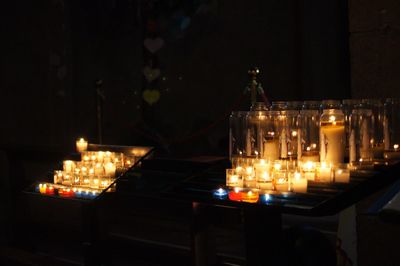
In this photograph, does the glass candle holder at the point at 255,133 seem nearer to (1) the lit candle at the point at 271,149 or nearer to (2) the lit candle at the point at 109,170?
(1) the lit candle at the point at 271,149

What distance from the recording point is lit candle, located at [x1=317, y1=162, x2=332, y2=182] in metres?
3.12

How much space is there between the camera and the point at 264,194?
9.73 feet

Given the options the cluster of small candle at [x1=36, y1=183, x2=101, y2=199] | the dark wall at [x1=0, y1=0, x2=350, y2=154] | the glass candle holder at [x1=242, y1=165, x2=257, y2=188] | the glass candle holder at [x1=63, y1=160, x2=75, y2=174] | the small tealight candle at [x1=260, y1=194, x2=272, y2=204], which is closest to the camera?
the small tealight candle at [x1=260, y1=194, x2=272, y2=204]

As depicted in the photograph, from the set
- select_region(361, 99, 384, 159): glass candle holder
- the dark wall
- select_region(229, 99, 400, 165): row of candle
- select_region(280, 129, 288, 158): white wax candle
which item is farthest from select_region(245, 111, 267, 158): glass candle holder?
the dark wall

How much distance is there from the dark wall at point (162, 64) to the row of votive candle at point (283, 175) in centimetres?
240

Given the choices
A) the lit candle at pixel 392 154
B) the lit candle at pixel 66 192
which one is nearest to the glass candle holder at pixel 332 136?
the lit candle at pixel 392 154

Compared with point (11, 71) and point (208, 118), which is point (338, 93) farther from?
point (11, 71)

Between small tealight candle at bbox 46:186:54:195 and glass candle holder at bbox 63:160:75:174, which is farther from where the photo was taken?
glass candle holder at bbox 63:160:75:174

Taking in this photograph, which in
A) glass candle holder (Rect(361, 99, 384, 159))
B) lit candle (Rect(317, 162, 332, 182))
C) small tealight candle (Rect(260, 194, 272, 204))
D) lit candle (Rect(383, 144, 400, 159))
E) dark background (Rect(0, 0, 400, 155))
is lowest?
small tealight candle (Rect(260, 194, 272, 204))

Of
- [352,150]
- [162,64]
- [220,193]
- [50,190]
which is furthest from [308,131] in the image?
[162,64]

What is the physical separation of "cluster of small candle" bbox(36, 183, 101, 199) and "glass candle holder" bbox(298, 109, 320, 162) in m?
1.54

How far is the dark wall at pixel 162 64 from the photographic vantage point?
19.3ft

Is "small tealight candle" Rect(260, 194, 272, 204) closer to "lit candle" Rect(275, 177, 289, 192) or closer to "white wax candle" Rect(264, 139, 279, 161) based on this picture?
"lit candle" Rect(275, 177, 289, 192)

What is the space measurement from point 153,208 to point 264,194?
11.8 feet
